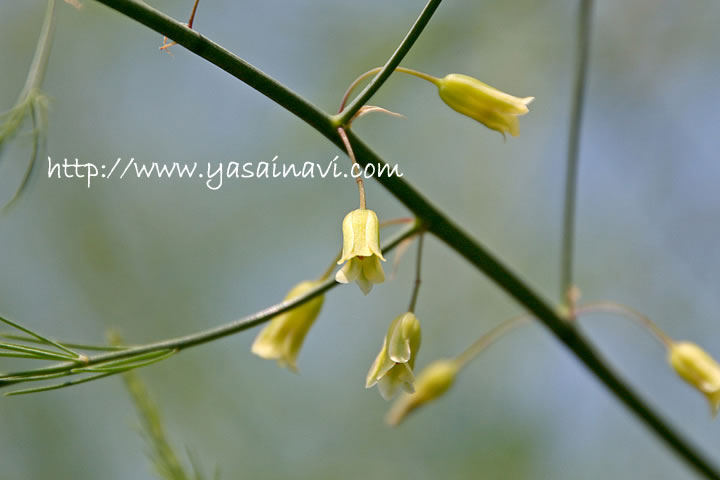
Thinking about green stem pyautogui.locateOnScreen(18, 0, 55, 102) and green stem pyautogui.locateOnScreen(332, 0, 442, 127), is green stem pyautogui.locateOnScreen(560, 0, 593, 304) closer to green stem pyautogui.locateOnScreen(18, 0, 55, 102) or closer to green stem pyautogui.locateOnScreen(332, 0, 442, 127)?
green stem pyautogui.locateOnScreen(332, 0, 442, 127)

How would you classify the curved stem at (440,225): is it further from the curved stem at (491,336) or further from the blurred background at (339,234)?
the blurred background at (339,234)

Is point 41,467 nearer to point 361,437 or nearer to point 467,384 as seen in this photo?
point 361,437

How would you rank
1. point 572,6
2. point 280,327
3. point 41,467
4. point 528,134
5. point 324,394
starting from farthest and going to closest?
1. point 528,134
2. point 572,6
3. point 324,394
4. point 41,467
5. point 280,327

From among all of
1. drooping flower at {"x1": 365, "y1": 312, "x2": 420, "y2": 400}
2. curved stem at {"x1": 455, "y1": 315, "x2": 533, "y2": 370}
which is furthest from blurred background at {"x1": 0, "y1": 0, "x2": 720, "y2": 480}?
drooping flower at {"x1": 365, "y1": 312, "x2": 420, "y2": 400}

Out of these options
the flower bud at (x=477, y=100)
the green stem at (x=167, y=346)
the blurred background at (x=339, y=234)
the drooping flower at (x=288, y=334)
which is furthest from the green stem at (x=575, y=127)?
the blurred background at (x=339, y=234)

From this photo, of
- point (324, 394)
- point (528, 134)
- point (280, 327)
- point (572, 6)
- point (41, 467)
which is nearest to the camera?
point (280, 327)

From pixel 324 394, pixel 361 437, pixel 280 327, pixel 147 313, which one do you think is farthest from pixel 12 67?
pixel 280 327

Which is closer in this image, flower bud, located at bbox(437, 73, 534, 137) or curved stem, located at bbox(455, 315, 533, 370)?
flower bud, located at bbox(437, 73, 534, 137)
